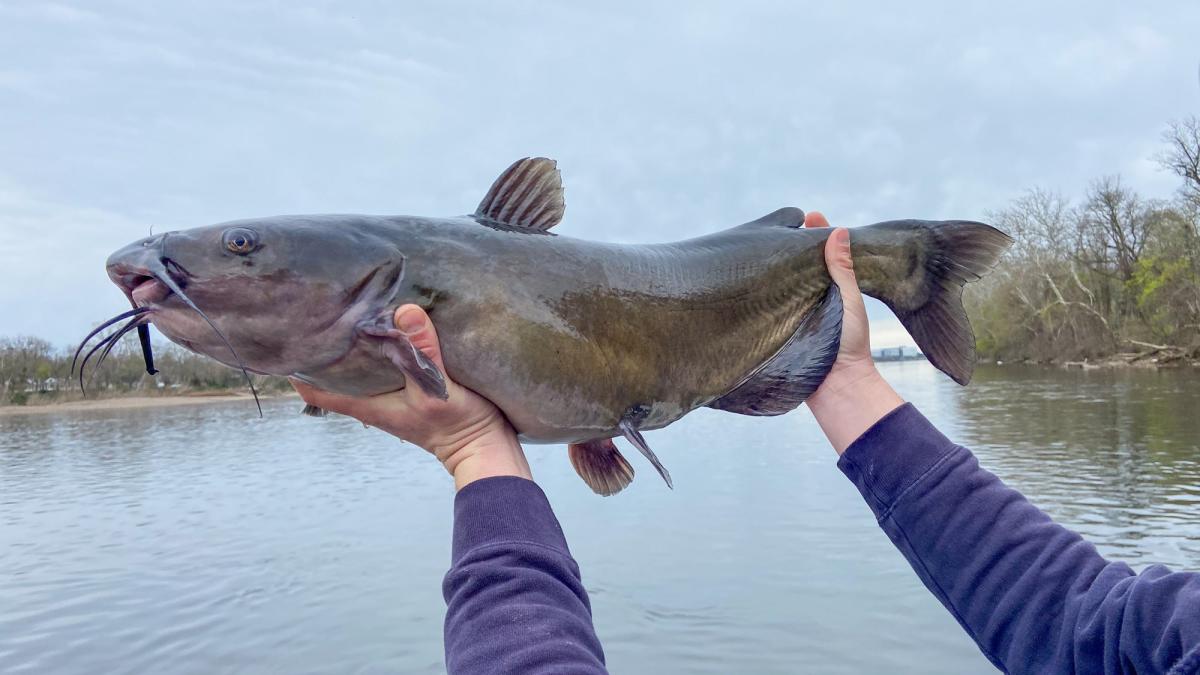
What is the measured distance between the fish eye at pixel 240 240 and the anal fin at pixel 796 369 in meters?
1.50

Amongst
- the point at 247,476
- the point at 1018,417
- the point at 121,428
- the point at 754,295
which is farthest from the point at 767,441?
the point at 121,428

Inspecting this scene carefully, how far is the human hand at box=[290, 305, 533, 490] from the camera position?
2.13 meters

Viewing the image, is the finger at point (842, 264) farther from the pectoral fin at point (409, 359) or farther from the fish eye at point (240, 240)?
the fish eye at point (240, 240)

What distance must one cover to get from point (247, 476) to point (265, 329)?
24.3m

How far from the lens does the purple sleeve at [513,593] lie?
5.29ft

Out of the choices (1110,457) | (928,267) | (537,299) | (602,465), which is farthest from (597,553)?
(1110,457)

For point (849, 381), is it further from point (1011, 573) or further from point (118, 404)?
point (118, 404)

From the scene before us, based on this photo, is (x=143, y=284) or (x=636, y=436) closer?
(x=143, y=284)

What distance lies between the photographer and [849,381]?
235cm

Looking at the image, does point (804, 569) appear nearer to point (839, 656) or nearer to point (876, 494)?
point (839, 656)

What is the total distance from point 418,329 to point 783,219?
1.43 meters

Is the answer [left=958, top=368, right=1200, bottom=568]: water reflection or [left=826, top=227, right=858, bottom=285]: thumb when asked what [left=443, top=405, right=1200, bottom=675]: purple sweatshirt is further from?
[left=958, top=368, right=1200, bottom=568]: water reflection

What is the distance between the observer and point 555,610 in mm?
1698

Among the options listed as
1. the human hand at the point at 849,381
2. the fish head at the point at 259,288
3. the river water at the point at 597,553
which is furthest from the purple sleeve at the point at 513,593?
the river water at the point at 597,553
